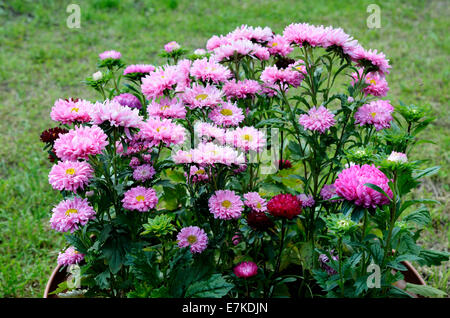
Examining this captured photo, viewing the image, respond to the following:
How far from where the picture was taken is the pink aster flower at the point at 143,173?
4.47 ft

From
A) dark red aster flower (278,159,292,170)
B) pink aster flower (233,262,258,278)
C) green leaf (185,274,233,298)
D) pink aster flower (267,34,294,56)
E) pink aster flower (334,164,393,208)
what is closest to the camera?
pink aster flower (334,164,393,208)

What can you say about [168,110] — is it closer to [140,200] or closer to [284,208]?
[140,200]

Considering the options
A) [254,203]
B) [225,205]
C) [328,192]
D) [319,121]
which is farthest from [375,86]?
[225,205]

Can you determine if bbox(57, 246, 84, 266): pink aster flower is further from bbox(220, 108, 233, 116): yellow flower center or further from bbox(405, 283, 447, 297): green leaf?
bbox(405, 283, 447, 297): green leaf

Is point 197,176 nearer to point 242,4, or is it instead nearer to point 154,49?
point 154,49

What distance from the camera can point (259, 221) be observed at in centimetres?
130

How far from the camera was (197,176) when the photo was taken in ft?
4.90

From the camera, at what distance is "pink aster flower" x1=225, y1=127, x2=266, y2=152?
1.29 metres

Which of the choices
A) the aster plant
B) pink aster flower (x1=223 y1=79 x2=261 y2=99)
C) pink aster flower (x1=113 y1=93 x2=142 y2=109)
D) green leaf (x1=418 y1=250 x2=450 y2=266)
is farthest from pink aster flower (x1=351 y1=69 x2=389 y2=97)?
pink aster flower (x1=113 y1=93 x2=142 y2=109)

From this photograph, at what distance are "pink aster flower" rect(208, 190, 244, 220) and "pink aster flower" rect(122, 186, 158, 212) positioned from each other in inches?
7.1

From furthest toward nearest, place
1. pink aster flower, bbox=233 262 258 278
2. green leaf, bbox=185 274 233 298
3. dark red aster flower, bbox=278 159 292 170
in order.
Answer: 1. dark red aster flower, bbox=278 159 292 170
2. pink aster flower, bbox=233 262 258 278
3. green leaf, bbox=185 274 233 298

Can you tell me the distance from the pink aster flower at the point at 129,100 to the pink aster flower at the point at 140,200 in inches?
15.2

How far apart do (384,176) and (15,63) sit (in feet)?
13.9

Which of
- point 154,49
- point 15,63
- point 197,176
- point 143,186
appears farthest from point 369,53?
point 15,63
